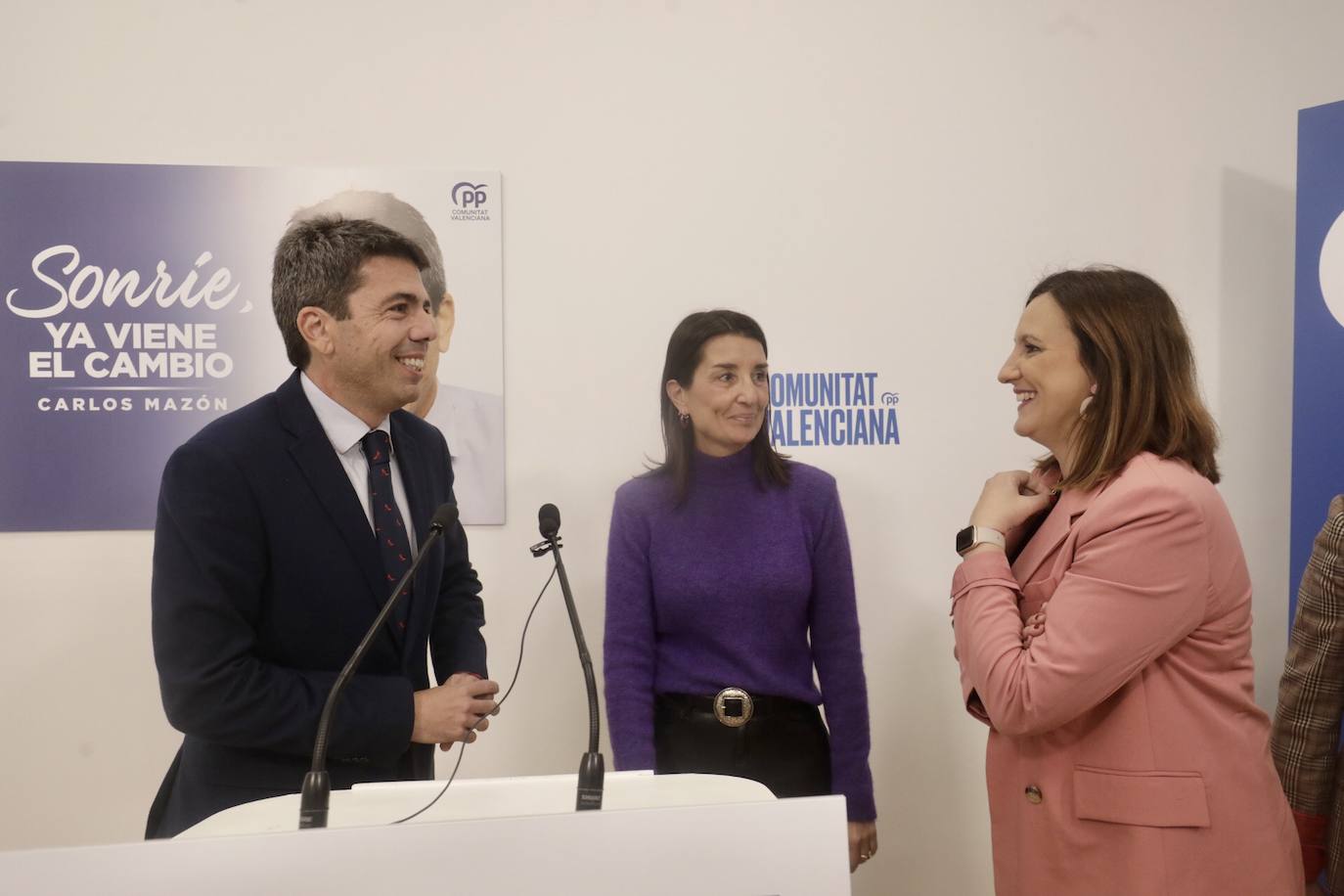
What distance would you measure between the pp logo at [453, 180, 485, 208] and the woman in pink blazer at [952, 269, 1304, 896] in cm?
165

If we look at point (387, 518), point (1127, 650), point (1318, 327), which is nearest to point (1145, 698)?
point (1127, 650)

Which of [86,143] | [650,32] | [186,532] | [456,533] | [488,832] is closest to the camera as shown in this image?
[488,832]

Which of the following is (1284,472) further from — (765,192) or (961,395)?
(765,192)

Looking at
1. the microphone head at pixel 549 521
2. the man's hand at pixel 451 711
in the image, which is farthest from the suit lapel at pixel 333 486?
the microphone head at pixel 549 521

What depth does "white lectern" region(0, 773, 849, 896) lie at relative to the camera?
77cm

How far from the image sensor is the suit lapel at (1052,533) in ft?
5.28

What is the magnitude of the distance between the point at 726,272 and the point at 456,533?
1122 millimetres

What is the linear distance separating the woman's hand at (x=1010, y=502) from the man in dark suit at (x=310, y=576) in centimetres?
93

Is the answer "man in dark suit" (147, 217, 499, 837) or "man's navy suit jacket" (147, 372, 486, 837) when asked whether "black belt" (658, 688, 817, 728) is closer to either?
"man in dark suit" (147, 217, 499, 837)

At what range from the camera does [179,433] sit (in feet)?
8.76

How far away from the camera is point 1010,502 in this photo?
1.72 metres

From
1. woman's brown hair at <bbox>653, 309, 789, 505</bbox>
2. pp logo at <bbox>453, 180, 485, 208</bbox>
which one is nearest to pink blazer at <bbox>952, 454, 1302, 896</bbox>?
woman's brown hair at <bbox>653, 309, 789, 505</bbox>

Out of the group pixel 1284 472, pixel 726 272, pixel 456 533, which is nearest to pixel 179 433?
pixel 456 533

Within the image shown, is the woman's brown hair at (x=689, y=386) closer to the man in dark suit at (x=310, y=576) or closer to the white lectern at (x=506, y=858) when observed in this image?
the man in dark suit at (x=310, y=576)
